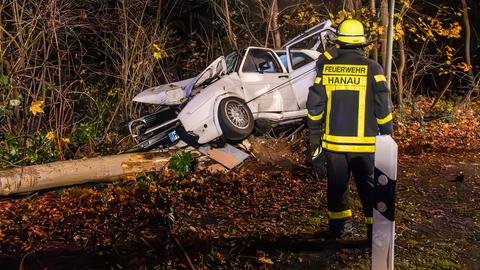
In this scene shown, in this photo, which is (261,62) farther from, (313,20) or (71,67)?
(71,67)

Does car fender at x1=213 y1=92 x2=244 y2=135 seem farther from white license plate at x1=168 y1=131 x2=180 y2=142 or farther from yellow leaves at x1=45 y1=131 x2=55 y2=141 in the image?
yellow leaves at x1=45 y1=131 x2=55 y2=141

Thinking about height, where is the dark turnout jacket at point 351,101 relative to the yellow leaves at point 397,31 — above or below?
above

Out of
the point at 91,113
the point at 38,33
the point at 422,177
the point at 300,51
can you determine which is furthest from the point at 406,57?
the point at 38,33

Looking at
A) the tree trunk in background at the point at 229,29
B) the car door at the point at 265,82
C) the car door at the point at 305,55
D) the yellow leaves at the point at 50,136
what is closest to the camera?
the yellow leaves at the point at 50,136

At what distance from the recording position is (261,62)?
1009cm

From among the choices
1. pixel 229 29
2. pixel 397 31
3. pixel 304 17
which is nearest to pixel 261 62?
pixel 229 29

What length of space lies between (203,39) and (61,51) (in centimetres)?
475

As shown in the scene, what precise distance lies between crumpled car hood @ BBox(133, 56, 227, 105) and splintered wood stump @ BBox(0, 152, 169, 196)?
4.29ft

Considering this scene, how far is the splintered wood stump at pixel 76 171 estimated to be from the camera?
23.8 feet

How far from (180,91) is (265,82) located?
150cm

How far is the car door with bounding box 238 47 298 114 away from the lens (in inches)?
378

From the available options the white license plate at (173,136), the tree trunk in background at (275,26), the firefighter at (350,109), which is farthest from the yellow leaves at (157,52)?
the firefighter at (350,109)

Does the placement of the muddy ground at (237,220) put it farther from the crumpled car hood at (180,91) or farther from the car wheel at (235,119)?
the crumpled car hood at (180,91)

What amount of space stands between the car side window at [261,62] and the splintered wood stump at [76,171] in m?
2.54
